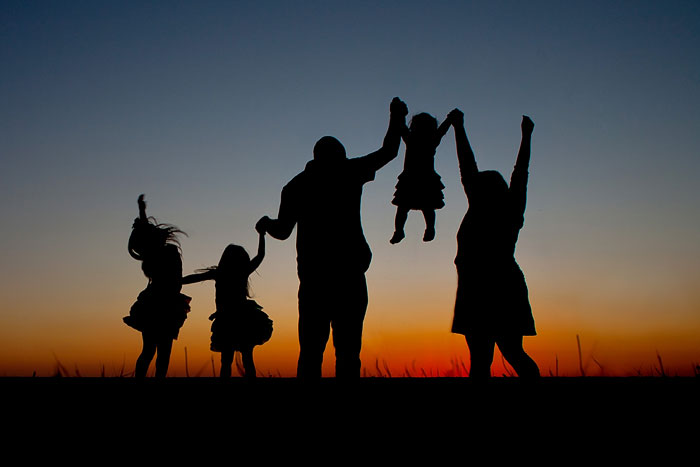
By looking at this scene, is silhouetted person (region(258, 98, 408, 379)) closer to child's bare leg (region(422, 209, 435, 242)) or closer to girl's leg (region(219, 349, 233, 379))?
child's bare leg (region(422, 209, 435, 242))

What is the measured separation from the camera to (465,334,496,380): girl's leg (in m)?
4.60

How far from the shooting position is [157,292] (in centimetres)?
817

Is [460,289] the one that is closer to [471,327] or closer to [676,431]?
[471,327]

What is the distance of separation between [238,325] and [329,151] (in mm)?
4741

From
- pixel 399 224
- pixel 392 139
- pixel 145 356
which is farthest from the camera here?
pixel 145 356

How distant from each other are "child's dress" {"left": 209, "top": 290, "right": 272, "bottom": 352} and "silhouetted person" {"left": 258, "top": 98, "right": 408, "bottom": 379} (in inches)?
169

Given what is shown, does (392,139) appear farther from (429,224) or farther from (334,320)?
(334,320)

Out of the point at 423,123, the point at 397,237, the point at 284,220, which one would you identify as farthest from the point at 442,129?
the point at 284,220

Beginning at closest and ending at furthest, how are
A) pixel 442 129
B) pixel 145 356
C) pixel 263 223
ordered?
pixel 263 223, pixel 442 129, pixel 145 356

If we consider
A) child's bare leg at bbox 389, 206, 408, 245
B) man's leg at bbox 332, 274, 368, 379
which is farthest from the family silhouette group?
child's bare leg at bbox 389, 206, 408, 245

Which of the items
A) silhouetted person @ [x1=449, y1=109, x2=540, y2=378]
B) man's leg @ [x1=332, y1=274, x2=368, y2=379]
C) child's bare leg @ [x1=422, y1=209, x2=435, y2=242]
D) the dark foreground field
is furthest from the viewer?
child's bare leg @ [x1=422, y1=209, x2=435, y2=242]

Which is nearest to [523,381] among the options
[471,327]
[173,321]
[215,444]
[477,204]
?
[471,327]

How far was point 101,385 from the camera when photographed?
7.56 m

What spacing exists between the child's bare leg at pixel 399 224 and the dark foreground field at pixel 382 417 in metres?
1.39
